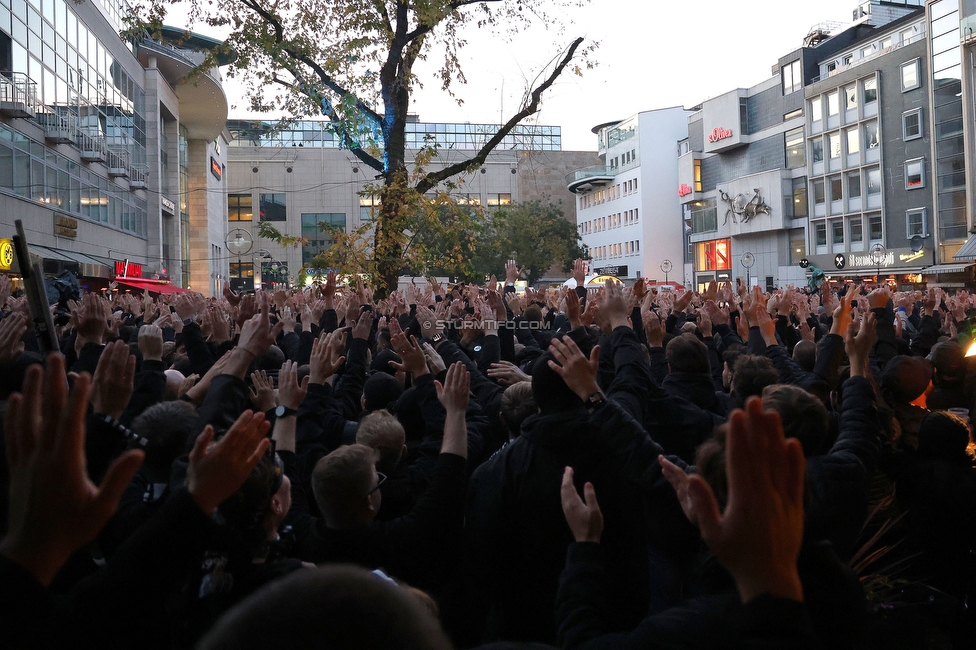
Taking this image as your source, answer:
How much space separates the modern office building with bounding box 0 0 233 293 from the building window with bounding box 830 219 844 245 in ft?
141

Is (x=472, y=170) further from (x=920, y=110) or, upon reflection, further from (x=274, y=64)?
(x=920, y=110)

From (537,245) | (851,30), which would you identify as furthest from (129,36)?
(537,245)

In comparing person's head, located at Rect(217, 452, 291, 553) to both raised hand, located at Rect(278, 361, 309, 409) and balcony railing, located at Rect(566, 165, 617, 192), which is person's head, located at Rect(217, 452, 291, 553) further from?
balcony railing, located at Rect(566, 165, 617, 192)

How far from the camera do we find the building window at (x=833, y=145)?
53250mm

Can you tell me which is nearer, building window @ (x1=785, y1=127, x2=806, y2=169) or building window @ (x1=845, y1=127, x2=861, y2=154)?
building window @ (x1=845, y1=127, x2=861, y2=154)

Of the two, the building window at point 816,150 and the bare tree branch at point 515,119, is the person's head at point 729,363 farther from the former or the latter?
the building window at point 816,150

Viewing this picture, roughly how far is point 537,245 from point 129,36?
210ft

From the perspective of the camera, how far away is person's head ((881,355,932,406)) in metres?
4.32

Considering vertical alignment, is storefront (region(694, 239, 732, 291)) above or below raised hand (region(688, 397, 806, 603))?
above

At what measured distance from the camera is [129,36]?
39.1ft

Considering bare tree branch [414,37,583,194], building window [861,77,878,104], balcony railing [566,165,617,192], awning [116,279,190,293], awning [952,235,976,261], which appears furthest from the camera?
balcony railing [566,165,617,192]

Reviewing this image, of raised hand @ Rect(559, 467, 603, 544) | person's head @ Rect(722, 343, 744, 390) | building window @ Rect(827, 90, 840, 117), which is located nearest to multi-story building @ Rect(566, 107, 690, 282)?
building window @ Rect(827, 90, 840, 117)

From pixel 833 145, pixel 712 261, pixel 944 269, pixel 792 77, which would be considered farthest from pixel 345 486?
pixel 712 261

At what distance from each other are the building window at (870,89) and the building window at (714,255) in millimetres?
18602
